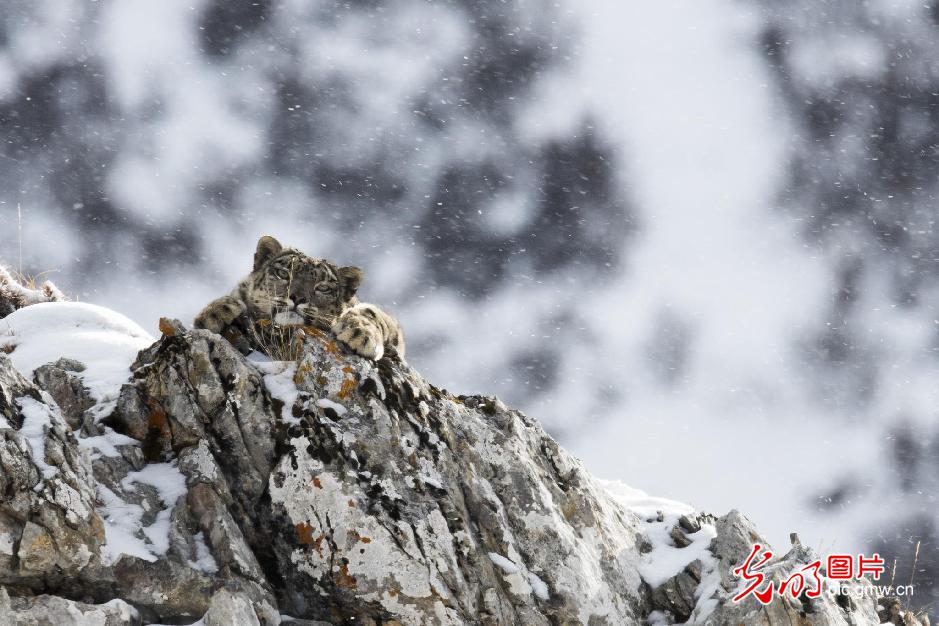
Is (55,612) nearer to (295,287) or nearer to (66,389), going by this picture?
(66,389)

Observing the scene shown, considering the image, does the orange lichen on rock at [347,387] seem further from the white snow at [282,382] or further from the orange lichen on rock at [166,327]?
the orange lichen on rock at [166,327]

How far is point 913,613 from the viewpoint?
9.30 meters

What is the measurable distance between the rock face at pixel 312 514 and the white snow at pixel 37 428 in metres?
0.02

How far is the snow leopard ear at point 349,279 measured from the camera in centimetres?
952

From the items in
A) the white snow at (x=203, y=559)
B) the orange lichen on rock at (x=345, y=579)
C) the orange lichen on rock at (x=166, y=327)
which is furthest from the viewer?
the orange lichen on rock at (x=166, y=327)

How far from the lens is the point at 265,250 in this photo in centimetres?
952

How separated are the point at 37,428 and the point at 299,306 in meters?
3.40

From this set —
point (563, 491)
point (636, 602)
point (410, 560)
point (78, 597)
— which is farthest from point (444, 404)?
point (78, 597)

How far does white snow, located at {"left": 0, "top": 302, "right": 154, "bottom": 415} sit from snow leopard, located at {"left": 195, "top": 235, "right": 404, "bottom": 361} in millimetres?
991

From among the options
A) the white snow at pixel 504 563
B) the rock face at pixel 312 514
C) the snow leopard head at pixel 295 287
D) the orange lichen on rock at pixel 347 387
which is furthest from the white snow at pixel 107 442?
the white snow at pixel 504 563

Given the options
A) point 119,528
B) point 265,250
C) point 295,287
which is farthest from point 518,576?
point 265,250

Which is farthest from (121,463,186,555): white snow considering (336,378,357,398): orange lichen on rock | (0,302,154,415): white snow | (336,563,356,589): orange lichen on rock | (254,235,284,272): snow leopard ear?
(254,235,284,272): snow leopard ear

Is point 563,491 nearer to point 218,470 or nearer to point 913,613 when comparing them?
point 218,470

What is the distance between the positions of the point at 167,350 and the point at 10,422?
5.57 ft
